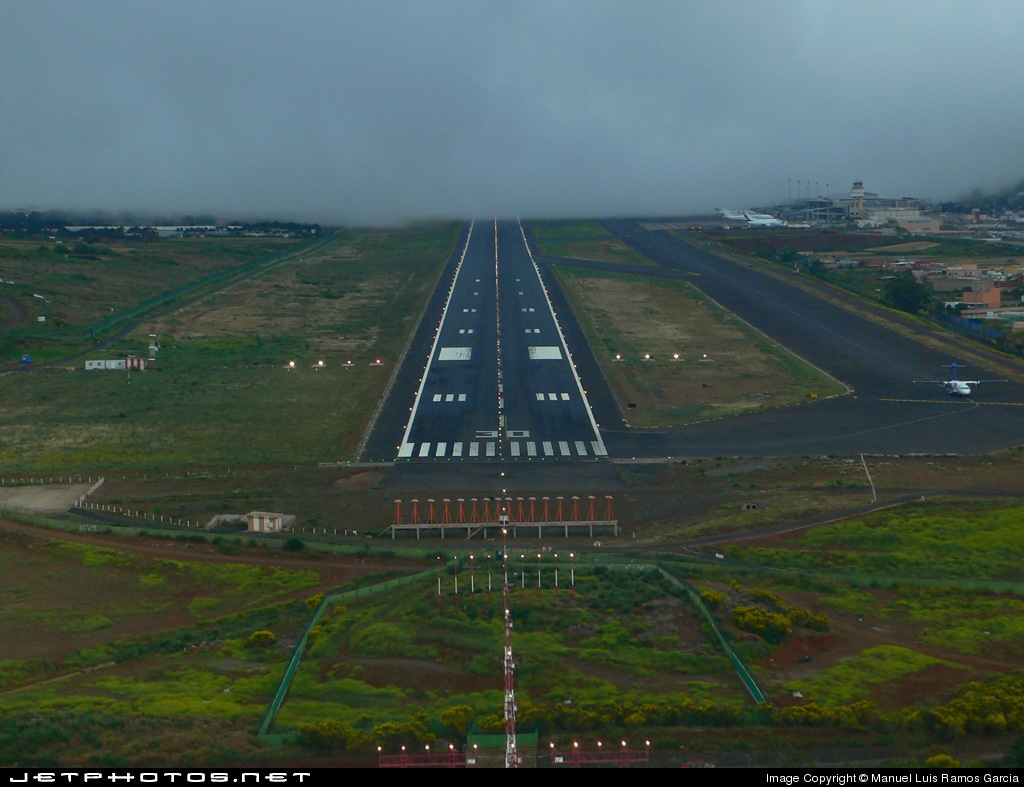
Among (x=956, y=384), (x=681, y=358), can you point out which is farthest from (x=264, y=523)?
(x=956, y=384)

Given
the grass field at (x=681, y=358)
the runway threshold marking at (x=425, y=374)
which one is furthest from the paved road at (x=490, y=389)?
the grass field at (x=681, y=358)

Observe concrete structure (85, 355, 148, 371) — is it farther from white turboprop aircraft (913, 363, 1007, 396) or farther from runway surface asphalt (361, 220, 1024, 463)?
white turboprop aircraft (913, 363, 1007, 396)

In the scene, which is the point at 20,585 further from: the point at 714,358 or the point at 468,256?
the point at 468,256

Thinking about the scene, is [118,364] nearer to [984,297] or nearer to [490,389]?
[490,389]

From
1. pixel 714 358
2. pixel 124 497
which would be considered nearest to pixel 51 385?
pixel 124 497

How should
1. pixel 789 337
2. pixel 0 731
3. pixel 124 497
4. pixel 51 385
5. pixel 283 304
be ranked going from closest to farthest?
pixel 0 731, pixel 124 497, pixel 51 385, pixel 789 337, pixel 283 304

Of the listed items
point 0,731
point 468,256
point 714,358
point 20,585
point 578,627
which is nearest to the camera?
point 0,731

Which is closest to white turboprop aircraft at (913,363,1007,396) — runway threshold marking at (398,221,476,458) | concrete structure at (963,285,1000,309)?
runway threshold marking at (398,221,476,458)
